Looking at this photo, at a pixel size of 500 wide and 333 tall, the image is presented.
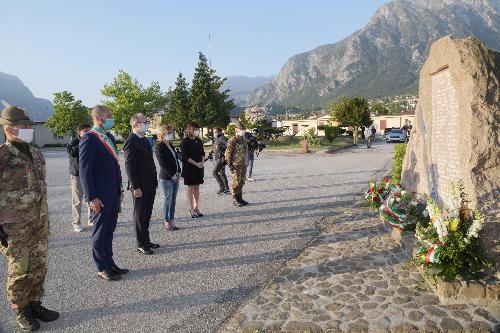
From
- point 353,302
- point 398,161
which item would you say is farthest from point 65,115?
point 353,302

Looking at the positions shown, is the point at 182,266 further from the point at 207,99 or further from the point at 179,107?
the point at 179,107

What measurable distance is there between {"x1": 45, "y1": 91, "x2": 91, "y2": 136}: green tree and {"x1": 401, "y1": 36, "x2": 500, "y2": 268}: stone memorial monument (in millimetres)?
53967

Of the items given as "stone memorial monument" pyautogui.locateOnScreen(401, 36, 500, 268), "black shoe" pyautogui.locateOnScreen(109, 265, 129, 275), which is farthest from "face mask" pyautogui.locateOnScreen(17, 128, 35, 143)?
"stone memorial monument" pyautogui.locateOnScreen(401, 36, 500, 268)

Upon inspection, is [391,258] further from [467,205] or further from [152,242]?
[152,242]

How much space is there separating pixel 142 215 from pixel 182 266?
1.07 metres

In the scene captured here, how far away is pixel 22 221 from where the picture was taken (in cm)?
378

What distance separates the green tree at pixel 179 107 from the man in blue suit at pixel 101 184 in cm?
4461

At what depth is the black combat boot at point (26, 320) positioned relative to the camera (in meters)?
3.67

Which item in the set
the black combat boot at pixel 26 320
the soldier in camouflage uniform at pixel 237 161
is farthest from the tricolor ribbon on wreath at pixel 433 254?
the soldier in camouflage uniform at pixel 237 161

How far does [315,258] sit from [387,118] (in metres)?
64.4

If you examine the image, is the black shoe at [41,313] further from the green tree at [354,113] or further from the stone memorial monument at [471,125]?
the green tree at [354,113]

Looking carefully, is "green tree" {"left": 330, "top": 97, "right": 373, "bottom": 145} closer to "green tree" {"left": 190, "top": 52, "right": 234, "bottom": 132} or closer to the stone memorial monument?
"green tree" {"left": 190, "top": 52, "right": 234, "bottom": 132}

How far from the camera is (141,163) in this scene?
18.6 ft

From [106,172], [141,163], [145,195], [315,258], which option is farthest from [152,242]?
[315,258]
